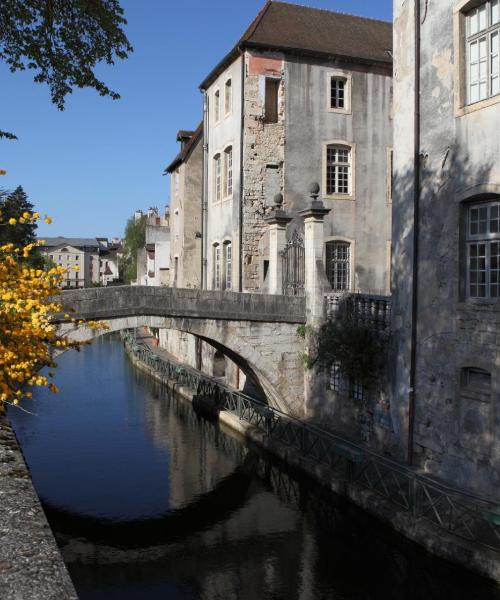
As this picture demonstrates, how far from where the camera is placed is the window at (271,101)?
2102 centimetres

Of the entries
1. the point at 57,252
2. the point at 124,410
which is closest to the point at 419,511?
the point at 124,410

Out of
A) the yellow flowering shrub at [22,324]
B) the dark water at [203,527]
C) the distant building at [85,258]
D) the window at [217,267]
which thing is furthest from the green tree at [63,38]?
the distant building at [85,258]

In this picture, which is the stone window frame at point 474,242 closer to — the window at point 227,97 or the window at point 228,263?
the window at point 228,263

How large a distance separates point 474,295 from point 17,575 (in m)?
8.99

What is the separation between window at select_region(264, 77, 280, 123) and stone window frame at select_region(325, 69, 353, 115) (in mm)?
1704

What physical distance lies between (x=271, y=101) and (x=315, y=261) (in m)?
7.79

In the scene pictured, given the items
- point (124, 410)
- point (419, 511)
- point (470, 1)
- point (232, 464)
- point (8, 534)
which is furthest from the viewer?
point (124, 410)

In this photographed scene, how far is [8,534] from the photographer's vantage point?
4.95 meters

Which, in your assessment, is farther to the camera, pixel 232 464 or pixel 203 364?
pixel 203 364

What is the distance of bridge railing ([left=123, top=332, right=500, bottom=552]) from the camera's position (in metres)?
9.45

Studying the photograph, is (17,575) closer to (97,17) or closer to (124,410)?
(97,17)

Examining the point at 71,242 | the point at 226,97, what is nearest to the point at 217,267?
the point at 226,97

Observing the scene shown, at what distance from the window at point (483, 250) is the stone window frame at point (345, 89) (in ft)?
37.2

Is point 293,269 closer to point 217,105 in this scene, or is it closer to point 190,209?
point 217,105
